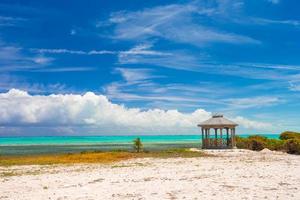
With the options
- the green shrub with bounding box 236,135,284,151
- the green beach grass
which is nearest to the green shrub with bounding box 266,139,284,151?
the green shrub with bounding box 236,135,284,151

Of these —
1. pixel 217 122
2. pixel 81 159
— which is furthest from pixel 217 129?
pixel 81 159

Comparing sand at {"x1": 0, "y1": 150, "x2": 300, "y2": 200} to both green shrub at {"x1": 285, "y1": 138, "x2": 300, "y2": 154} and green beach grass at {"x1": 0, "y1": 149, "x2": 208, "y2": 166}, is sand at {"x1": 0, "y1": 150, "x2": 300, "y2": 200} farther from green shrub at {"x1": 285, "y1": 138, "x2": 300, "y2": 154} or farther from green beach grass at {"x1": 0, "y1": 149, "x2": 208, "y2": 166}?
green shrub at {"x1": 285, "y1": 138, "x2": 300, "y2": 154}

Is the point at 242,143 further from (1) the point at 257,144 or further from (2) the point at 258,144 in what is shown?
(2) the point at 258,144

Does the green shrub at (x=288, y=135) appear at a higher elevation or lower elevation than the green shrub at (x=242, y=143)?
higher

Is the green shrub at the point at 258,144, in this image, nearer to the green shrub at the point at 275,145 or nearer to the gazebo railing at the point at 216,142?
the green shrub at the point at 275,145

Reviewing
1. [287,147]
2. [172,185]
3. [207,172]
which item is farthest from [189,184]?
[287,147]

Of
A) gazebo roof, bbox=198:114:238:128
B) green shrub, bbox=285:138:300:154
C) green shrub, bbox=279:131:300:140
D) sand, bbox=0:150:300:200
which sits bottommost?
sand, bbox=0:150:300:200

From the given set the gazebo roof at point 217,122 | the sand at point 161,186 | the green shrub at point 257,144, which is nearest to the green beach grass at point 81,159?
the gazebo roof at point 217,122

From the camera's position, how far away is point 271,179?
19000mm

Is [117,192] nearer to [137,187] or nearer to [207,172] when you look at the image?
[137,187]

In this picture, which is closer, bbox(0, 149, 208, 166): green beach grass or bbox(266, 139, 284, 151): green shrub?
bbox(0, 149, 208, 166): green beach grass

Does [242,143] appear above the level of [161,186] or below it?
above

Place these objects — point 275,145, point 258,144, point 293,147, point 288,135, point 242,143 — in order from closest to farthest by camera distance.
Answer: point 293,147, point 275,145, point 258,144, point 242,143, point 288,135

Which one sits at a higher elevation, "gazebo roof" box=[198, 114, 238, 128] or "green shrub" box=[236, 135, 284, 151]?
"gazebo roof" box=[198, 114, 238, 128]
